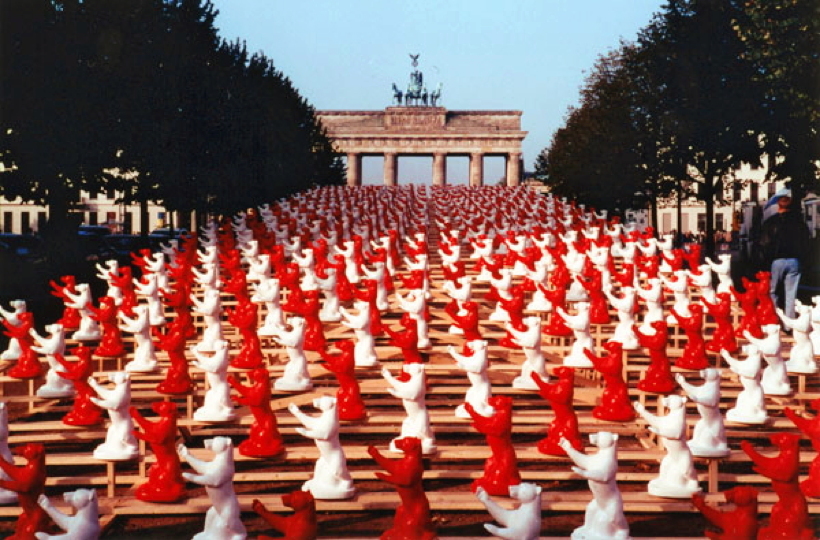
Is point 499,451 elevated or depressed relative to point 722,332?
depressed

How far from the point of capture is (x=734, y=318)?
1522cm

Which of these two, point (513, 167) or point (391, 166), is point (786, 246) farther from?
point (391, 166)

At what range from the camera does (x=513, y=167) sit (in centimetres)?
9138

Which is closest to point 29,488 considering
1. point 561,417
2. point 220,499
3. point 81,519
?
point 81,519

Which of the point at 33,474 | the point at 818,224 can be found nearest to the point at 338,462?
the point at 33,474

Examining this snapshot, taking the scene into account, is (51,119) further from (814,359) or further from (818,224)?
(818,224)

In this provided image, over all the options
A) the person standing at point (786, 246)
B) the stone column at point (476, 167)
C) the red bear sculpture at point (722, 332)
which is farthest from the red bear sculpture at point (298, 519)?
the stone column at point (476, 167)

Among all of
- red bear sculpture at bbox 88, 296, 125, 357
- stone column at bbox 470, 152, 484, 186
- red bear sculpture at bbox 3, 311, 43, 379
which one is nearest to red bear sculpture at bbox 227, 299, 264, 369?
red bear sculpture at bbox 88, 296, 125, 357

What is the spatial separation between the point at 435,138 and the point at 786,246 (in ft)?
254

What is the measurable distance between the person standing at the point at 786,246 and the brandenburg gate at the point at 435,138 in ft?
248

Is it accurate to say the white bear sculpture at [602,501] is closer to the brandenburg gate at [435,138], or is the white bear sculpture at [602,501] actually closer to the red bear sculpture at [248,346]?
the red bear sculpture at [248,346]

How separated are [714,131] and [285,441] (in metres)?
23.4

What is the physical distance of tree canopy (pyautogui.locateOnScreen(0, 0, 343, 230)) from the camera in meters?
26.8

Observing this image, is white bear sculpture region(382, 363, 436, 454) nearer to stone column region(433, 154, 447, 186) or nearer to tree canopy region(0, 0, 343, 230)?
tree canopy region(0, 0, 343, 230)
